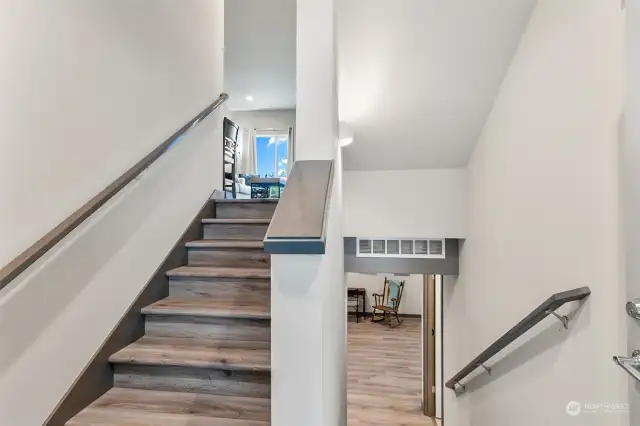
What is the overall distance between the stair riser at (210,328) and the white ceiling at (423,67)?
5.05 ft

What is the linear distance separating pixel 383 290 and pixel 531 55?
282 inches

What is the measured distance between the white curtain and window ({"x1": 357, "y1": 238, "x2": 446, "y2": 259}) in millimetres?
4841

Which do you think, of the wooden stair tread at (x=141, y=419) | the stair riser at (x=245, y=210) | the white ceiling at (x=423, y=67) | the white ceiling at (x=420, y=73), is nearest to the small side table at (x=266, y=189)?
the white ceiling at (x=420, y=73)

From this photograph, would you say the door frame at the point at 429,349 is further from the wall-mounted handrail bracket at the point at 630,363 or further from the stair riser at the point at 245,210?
the wall-mounted handrail bracket at the point at 630,363

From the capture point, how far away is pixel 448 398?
3.63m

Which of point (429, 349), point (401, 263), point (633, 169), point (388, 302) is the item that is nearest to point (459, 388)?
point (401, 263)

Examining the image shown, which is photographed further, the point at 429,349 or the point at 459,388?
the point at 429,349

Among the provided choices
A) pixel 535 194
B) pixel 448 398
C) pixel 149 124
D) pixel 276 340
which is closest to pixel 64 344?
pixel 276 340

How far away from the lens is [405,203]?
325cm

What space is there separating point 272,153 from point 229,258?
19.3 ft

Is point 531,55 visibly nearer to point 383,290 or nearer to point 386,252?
point 386,252

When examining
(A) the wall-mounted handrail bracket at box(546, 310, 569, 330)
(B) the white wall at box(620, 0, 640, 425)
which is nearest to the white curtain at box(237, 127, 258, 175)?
(A) the wall-mounted handrail bracket at box(546, 310, 569, 330)

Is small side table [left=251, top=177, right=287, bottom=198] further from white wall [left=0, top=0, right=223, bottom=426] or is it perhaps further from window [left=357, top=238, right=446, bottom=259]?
white wall [left=0, top=0, right=223, bottom=426]

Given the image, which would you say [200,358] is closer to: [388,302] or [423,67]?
[423,67]
